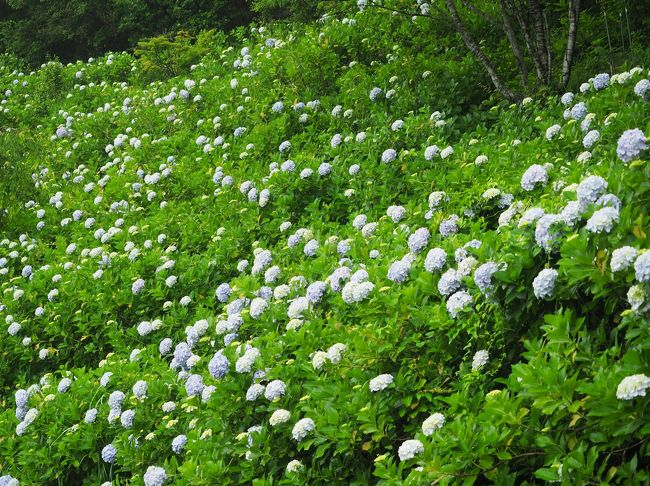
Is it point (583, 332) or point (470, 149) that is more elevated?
point (583, 332)

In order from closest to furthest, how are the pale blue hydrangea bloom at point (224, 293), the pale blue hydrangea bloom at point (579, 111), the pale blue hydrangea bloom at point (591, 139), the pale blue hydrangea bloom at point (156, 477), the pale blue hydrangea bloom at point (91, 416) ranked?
the pale blue hydrangea bloom at point (156, 477)
the pale blue hydrangea bloom at point (591, 139)
the pale blue hydrangea bloom at point (91, 416)
the pale blue hydrangea bloom at point (579, 111)
the pale blue hydrangea bloom at point (224, 293)

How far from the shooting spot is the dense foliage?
246 cm

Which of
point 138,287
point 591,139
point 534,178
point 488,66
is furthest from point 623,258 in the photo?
point 138,287

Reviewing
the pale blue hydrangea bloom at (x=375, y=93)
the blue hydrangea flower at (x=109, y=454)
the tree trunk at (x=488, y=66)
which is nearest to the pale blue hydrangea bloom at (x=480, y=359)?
the blue hydrangea flower at (x=109, y=454)

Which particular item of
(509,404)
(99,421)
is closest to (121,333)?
(99,421)

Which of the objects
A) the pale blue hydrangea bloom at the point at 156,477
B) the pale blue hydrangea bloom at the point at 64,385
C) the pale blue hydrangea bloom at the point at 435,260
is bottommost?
the pale blue hydrangea bloom at the point at 64,385

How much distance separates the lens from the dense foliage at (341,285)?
2457 millimetres

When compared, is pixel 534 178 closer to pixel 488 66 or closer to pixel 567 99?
pixel 567 99

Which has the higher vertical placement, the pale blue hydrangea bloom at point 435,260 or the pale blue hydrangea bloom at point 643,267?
the pale blue hydrangea bloom at point 643,267

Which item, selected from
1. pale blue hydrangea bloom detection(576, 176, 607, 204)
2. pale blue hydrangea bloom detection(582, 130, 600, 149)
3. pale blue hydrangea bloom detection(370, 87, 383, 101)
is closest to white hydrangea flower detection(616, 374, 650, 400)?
pale blue hydrangea bloom detection(576, 176, 607, 204)

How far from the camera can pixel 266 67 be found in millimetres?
8148

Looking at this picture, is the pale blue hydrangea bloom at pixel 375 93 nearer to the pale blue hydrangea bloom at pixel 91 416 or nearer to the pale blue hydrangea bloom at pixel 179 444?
the pale blue hydrangea bloom at pixel 91 416

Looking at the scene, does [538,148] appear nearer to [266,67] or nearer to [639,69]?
[639,69]

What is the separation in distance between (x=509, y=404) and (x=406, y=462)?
442 mm
